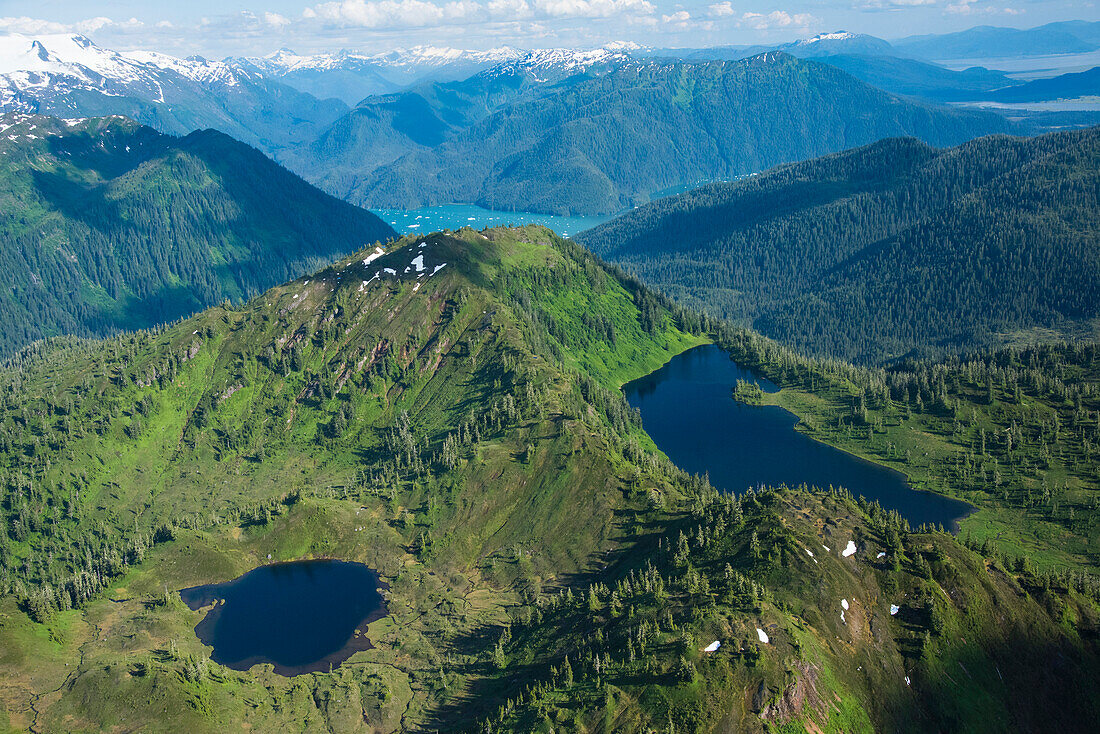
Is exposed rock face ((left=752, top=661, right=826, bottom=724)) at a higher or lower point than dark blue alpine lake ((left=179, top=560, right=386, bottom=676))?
higher

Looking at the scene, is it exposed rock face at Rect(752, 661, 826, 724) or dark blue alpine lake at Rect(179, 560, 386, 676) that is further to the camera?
dark blue alpine lake at Rect(179, 560, 386, 676)

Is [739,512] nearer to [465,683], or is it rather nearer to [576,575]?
[576,575]

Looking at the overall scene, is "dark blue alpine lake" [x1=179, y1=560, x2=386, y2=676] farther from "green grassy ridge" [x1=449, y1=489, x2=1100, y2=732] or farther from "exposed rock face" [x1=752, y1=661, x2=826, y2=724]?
→ "exposed rock face" [x1=752, y1=661, x2=826, y2=724]

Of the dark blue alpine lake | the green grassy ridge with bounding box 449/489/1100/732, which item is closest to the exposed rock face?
the green grassy ridge with bounding box 449/489/1100/732

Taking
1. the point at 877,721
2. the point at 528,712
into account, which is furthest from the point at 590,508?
the point at 877,721

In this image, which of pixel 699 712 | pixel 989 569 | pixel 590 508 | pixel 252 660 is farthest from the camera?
pixel 590 508

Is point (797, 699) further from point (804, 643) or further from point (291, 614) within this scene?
point (291, 614)

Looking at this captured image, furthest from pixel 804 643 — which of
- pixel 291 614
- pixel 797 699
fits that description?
pixel 291 614

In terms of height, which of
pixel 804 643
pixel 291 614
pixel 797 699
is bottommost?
pixel 291 614
